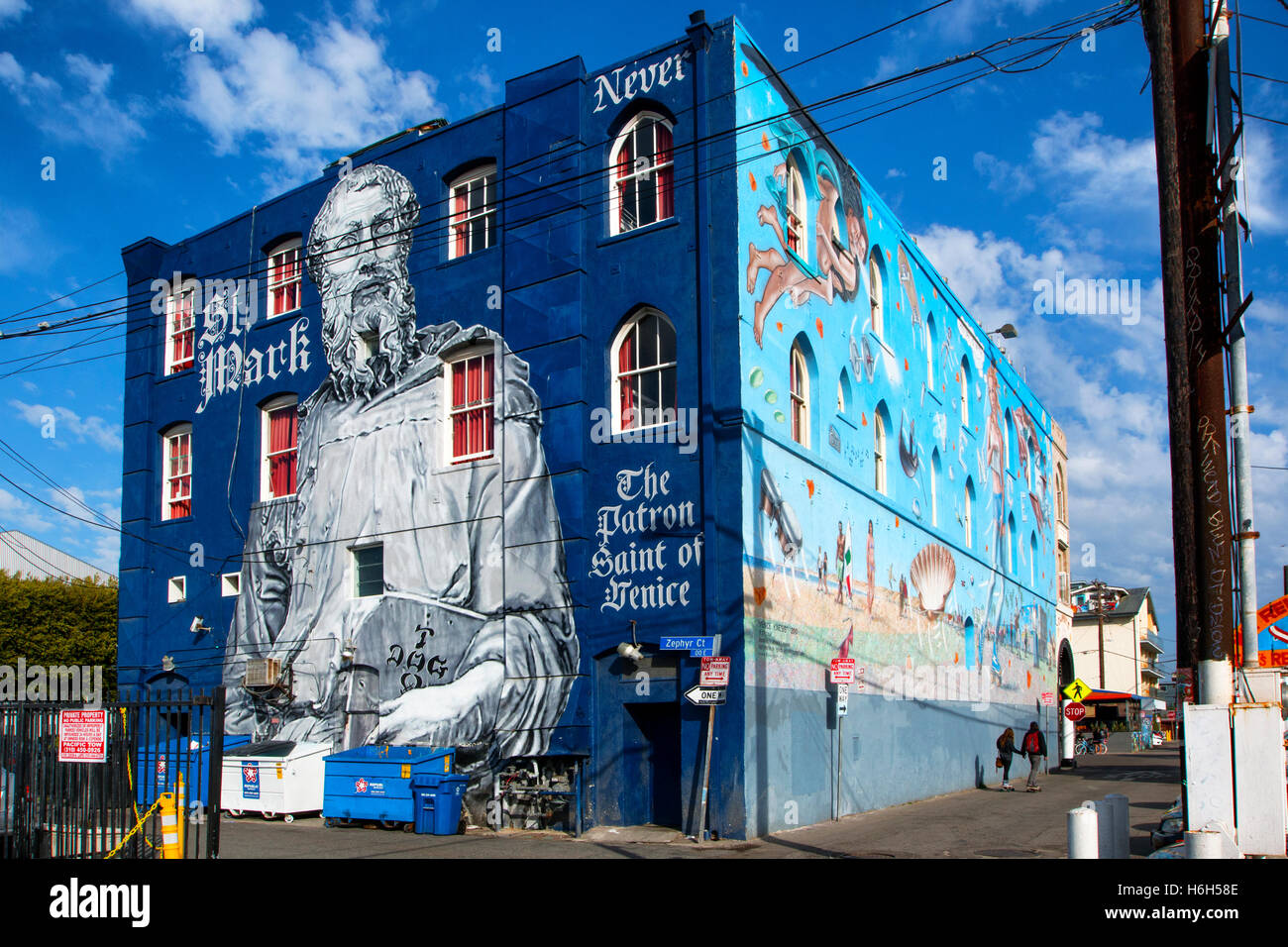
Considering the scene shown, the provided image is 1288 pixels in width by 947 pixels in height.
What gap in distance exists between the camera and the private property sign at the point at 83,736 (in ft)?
36.4

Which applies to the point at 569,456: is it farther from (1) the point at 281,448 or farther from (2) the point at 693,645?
(1) the point at 281,448

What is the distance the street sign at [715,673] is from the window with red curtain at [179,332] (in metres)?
16.3

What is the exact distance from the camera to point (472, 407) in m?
21.5

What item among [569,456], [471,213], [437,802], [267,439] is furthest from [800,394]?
[267,439]

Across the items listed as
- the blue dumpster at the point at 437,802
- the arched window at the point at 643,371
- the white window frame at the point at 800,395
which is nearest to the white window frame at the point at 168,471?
the blue dumpster at the point at 437,802

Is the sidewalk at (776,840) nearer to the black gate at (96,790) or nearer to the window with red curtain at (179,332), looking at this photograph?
the black gate at (96,790)

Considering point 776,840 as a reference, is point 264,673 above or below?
above

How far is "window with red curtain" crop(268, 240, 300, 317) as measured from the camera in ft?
82.7

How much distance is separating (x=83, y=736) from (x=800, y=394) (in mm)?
13753

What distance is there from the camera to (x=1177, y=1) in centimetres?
1134

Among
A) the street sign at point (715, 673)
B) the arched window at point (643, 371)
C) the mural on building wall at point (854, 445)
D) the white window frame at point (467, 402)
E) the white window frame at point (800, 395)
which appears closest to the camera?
the street sign at point (715, 673)

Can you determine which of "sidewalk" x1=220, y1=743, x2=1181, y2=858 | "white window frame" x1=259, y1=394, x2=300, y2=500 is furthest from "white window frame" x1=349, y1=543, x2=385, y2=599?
"sidewalk" x1=220, y1=743, x2=1181, y2=858

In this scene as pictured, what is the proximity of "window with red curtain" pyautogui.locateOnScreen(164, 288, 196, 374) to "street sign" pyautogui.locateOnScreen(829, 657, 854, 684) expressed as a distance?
16914 mm
